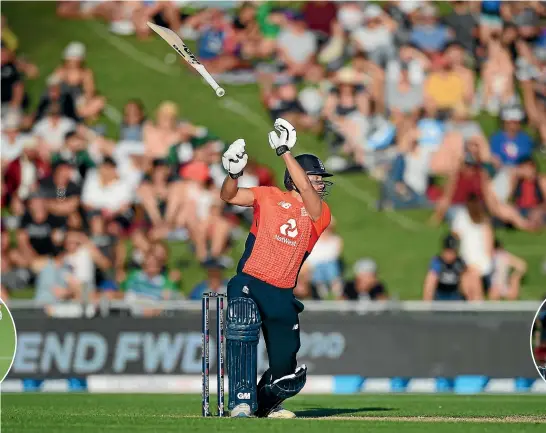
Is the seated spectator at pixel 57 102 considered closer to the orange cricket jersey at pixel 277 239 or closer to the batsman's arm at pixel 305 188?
the orange cricket jersey at pixel 277 239

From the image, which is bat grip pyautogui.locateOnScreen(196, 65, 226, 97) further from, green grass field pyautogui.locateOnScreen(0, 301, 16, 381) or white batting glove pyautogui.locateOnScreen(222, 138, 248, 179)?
green grass field pyautogui.locateOnScreen(0, 301, 16, 381)

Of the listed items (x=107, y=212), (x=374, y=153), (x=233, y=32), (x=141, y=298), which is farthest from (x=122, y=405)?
(x=233, y=32)

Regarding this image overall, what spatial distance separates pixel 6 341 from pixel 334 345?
6487mm

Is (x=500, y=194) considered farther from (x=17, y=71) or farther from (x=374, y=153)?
(x=17, y=71)

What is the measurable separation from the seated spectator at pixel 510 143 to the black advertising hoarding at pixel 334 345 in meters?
4.07

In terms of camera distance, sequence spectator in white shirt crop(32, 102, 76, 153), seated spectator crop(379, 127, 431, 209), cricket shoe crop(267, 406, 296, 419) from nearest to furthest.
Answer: cricket shoe crop(267, 406, 296, 419) → seated spectator crop(379, 127, 431, 209) → spectator in white shirt crop(32, 102, 76, 153)

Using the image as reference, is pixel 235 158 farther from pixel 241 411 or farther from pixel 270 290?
pixel 241 411

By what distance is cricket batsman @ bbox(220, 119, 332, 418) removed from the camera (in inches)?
400

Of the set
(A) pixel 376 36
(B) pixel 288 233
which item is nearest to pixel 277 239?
(B) pixel 288 233

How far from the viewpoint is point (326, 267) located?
18.7m

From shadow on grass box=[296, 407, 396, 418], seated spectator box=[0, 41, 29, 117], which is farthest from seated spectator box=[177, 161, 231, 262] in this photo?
shadow on grass box=[296, 407, 396, 418]

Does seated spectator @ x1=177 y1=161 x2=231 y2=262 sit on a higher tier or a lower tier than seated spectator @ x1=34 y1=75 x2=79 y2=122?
lower

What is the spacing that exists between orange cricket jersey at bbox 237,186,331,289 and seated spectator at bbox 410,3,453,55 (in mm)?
11466

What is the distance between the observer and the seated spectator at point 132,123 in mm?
20469
